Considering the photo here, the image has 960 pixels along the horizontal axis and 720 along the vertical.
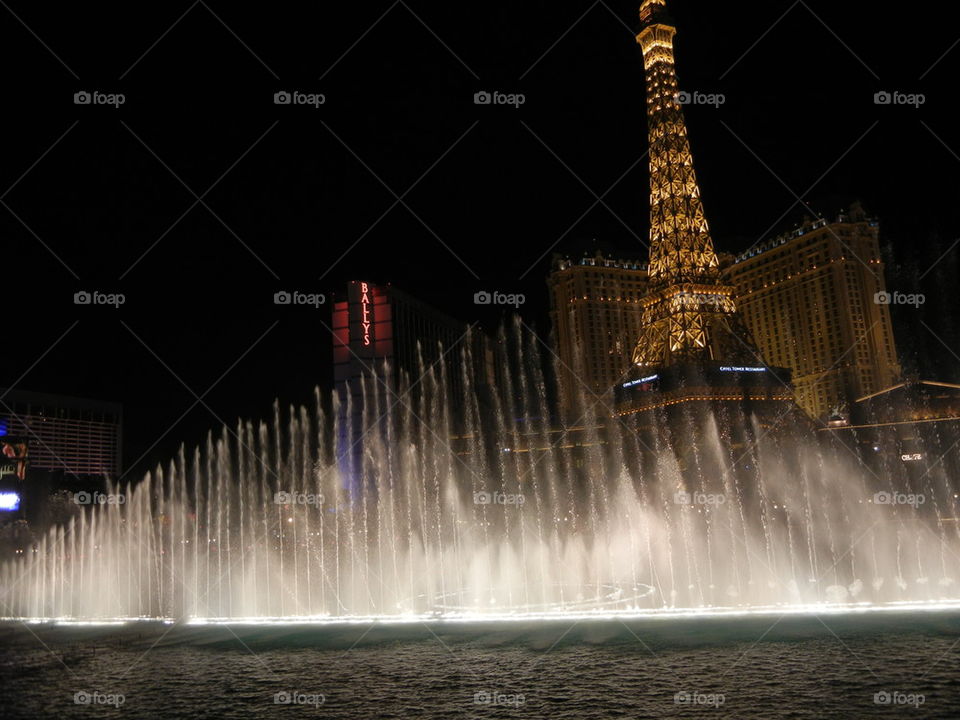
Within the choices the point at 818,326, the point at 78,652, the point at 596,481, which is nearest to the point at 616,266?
the point at 818,326

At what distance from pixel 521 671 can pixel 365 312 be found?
61.0 metres

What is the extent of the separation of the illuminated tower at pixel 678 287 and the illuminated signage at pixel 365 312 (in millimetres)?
25790

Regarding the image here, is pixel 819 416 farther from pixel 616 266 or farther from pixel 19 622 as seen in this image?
pixel 19 622

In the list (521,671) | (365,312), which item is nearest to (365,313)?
(365,312)

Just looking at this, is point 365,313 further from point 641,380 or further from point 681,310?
point 681,310

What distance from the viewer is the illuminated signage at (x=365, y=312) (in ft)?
235

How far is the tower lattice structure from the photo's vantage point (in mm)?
73812

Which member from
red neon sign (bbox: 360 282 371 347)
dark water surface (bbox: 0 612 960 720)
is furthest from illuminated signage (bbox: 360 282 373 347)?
dark water surface (bbox: 0 612 960 720)

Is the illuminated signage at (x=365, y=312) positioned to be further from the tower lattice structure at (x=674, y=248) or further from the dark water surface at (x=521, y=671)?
the dark water surface at (x=521, y=671)

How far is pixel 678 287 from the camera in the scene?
73000 mm

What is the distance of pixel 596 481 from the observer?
64250 millimetres

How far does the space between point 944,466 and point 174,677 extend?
62.0 metres

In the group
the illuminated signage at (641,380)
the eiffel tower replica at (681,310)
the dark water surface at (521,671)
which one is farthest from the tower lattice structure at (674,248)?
the dark water surface at (521,671)

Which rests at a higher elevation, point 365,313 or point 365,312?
point 365,312
